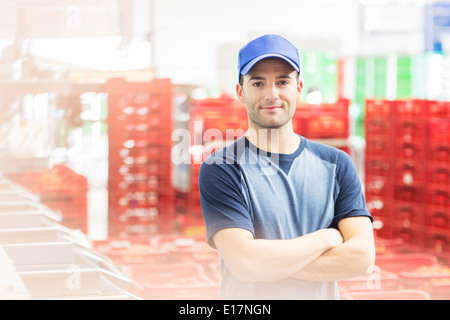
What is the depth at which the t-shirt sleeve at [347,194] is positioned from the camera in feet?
5.93

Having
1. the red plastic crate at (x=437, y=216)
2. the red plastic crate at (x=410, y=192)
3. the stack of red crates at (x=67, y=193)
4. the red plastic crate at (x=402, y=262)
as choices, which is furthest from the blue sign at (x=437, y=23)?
the stack of red crates at (x=67, y=193)

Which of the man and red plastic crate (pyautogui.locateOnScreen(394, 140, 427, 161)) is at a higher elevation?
red plastic crate (pyautogui.locateOnScreen(394, 140, 427, 161))

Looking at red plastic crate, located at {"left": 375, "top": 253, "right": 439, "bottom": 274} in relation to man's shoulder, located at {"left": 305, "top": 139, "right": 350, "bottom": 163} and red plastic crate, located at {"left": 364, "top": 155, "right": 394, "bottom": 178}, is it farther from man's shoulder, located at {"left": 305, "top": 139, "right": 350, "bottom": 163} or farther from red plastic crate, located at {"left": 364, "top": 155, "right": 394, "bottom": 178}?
man's shoulder, located at {"left": 305, "top": 139, "right": 350, "bottom": 163}

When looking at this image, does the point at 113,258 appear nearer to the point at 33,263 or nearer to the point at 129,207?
the point at 129,207

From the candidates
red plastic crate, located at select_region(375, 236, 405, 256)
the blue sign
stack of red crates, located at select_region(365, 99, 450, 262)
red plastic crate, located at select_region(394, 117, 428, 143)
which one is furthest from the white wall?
red plastic crate, located at select_region(375, 236, 405, 256)

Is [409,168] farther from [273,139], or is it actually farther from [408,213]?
[273,139]

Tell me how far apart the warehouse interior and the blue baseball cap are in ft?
2.68

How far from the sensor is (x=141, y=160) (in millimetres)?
5730

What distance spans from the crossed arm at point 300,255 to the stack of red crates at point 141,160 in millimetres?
3896

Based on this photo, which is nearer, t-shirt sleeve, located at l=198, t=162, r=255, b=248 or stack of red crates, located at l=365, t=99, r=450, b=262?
t-shirt sleeve, located at l=198, t=162, r=255, b=248

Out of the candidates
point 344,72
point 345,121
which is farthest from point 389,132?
point 344,72

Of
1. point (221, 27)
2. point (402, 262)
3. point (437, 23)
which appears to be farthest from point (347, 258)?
point (221, 27)

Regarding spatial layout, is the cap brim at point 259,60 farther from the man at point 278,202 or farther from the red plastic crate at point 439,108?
the red plastic crate at point 439,108

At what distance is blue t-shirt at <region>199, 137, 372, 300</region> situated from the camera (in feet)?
5.68
